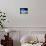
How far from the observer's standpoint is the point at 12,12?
13.6 feet

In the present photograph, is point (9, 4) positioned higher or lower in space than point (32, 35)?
higher

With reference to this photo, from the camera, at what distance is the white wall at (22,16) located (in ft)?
13.6

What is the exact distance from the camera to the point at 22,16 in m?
4.16

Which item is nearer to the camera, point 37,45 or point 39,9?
point 37,45

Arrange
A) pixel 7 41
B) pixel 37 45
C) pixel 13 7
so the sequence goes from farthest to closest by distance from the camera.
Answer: pixel 13 7 → pixel 7 41 → pixel 37 45

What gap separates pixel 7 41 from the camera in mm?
3912

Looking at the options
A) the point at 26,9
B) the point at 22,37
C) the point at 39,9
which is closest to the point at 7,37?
the point at 22,37

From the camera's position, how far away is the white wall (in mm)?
4152

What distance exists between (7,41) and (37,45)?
3.17ft

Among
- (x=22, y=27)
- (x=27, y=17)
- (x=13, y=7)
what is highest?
(x=13, y=7)

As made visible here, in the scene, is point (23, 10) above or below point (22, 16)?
above

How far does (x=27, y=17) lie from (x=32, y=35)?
21.2 inches

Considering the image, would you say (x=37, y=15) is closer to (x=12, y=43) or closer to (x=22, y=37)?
(x=22, y=37)

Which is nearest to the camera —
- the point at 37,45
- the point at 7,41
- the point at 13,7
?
the point at 37,45
